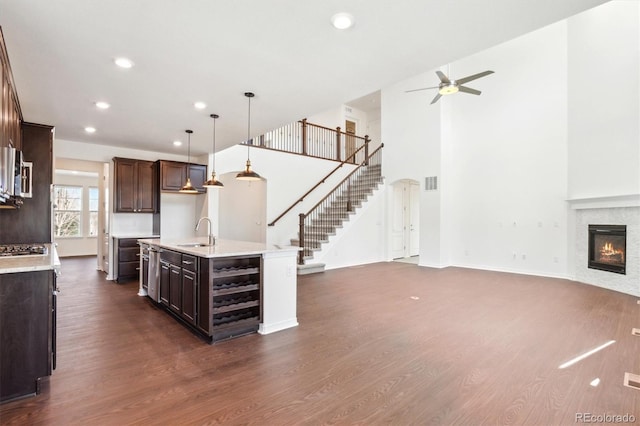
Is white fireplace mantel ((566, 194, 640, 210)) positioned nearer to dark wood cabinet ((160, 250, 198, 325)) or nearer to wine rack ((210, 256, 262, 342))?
wine rack ((210, 256, 262, 342))

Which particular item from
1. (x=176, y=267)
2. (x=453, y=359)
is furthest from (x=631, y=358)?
(x=176, y=267)

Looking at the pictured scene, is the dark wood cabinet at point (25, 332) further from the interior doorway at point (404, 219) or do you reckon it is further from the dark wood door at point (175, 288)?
the interior doorway at point (404, 219)

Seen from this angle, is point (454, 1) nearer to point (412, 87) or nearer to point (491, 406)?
point (491, 406)

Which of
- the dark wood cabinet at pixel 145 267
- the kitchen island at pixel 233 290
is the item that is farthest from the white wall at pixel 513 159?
the dark wood cabinet at pixel 145 267

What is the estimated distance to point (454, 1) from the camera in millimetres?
2180

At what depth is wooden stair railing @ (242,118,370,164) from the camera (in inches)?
358

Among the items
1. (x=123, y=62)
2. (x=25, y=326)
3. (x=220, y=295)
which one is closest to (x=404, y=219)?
(x=220, y=295)

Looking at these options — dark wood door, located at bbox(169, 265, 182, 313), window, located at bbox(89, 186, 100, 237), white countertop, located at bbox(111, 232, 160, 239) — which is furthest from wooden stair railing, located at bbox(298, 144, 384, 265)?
window, located at bbox(89, 186, 100, 237)

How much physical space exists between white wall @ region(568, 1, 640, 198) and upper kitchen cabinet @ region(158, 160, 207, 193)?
7.72 metres

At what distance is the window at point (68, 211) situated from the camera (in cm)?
1046

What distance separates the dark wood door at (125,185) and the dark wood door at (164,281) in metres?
3.02

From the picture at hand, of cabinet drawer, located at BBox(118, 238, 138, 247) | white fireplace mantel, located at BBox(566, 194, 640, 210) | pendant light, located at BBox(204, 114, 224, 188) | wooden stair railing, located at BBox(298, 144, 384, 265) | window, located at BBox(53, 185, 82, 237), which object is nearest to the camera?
pendant light, located at BBox(204, 114, 224, 188)

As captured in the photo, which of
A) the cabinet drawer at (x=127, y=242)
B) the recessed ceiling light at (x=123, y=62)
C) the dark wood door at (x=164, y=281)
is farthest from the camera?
the cabinet drawer at (x=127, y=242)

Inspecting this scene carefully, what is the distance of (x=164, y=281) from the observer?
4449 millimetres
